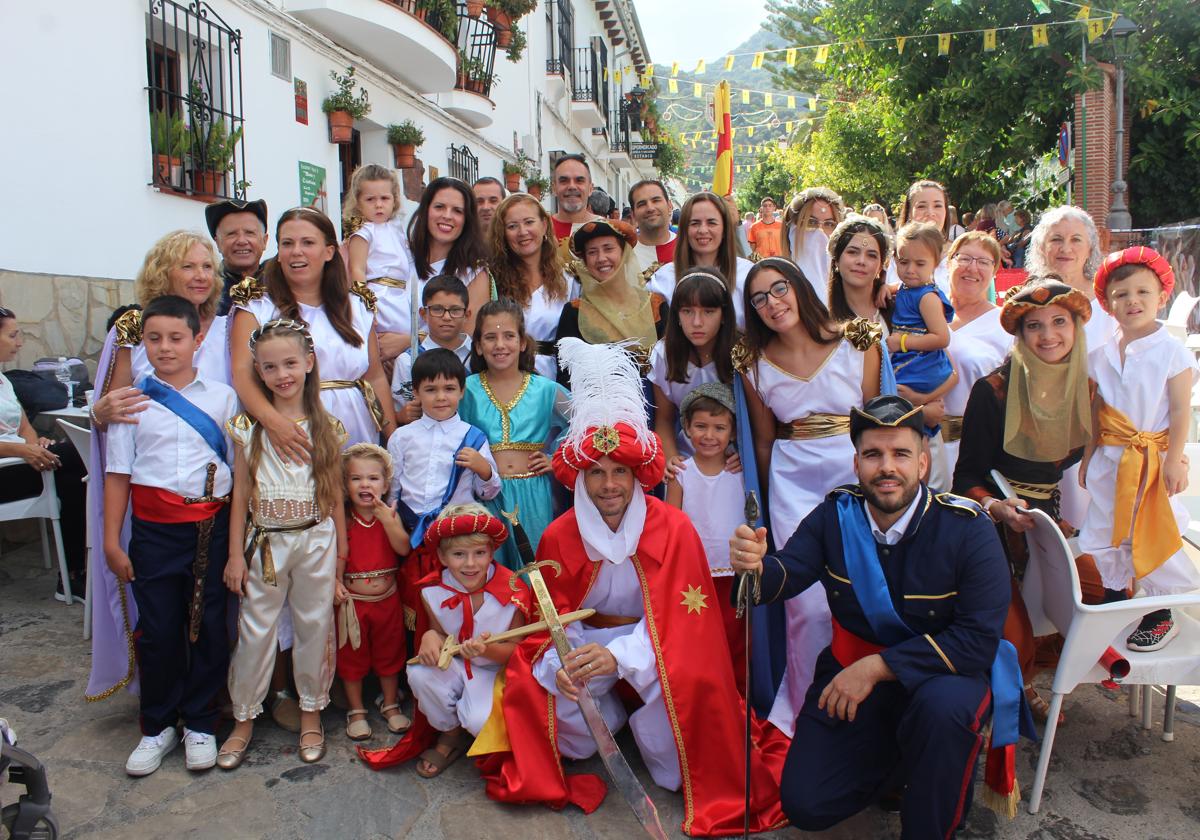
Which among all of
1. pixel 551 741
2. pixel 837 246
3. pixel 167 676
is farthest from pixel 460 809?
pixel 837 246

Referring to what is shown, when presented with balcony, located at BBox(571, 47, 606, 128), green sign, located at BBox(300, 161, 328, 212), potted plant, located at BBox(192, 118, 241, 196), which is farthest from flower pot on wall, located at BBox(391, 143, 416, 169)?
balcony, located at BBox(571, 47, 606, 128)

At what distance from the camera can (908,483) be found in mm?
2658

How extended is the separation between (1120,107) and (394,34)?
10590mm

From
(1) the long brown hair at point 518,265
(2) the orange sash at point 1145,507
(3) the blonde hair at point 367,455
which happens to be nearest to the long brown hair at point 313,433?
(3) the blonde hair at point 367,455

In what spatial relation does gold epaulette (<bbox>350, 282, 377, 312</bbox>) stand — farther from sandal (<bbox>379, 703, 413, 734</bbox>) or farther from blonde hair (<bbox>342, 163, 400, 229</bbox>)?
sandal (<bbox>379, 703, 413, 734</bbox>)

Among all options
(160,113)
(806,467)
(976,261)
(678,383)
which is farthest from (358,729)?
(160,113)

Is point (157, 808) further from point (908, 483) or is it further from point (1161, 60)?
point (1161, 60)

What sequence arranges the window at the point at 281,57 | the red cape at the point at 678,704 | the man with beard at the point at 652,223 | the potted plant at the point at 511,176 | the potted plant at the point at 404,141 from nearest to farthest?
the red cape at the point at 678,704
the man with beard at the point at 652,223
the window at the point at 281,57
the potted plant at the point at 404,141
the potted plant at the point at 511,176

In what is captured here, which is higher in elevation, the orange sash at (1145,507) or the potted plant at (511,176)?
the potted plant at (511,176)

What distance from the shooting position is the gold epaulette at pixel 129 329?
3301 mm

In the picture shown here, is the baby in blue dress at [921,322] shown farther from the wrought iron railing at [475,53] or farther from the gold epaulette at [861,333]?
the wrought iron railing at [475,53]

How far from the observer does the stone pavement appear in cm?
273

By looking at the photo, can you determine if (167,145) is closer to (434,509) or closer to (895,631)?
(434,509)

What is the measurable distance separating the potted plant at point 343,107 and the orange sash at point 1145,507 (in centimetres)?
743
